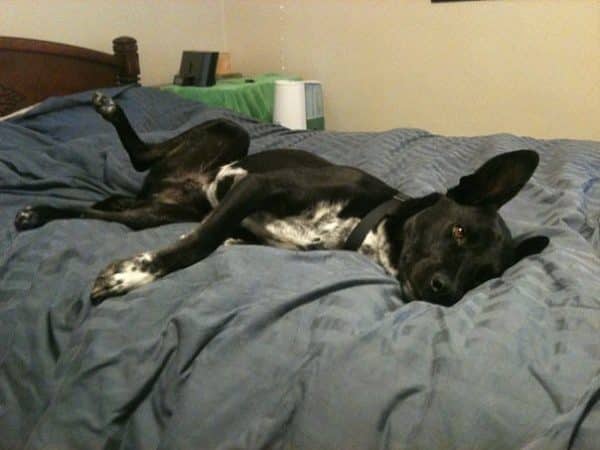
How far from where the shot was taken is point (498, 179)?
1.52 m

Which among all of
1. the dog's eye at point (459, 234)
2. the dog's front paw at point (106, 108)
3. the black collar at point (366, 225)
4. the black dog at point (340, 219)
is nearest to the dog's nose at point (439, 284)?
the black dog at point (340, 219)

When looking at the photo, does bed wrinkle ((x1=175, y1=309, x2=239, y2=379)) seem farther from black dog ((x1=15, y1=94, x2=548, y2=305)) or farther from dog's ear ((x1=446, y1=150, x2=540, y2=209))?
dog's ear ((x1=446, y1=150, x2=540, y2=209))

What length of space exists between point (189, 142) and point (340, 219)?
2.25 feet

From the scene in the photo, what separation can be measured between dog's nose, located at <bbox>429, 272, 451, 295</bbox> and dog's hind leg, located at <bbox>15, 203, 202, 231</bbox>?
35.3 inches

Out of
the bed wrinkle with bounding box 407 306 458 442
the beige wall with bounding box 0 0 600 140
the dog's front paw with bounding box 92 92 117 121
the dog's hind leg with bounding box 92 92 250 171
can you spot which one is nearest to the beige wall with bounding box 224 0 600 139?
the beige wall with bounding box 0 0 600 140

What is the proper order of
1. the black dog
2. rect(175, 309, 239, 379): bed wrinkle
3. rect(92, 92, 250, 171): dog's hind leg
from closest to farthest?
rect(175, 309, 239, 379): bed wrinkle → the black dog → rect(92, 92, 250, 171): dog's hind leg

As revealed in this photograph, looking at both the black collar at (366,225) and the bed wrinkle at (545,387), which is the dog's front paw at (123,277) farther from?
the bed wrinkle at (545,387)

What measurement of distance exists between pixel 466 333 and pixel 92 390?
0.67m

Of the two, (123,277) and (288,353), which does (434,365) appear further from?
(123,277)

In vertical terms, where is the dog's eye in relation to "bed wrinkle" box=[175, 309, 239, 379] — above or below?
above

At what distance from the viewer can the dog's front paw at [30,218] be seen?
5.49 feet

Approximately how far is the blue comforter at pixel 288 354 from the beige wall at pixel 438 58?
6.63ft

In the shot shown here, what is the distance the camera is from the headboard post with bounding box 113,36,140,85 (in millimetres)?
3277

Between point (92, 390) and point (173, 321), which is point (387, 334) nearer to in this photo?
point (173, 321)
